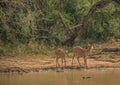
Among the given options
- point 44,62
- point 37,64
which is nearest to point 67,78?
point 37,64

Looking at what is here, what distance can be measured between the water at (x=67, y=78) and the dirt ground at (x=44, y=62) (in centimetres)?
89

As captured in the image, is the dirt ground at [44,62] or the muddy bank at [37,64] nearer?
the muddy bank at [37,64]

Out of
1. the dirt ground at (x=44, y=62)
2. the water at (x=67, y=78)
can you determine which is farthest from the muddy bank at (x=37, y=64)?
the water at (x=67, y=78)

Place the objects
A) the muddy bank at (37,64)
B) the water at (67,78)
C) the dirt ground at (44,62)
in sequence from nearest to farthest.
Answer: the water at (67,78), the muddy bank at (37,64), the dirt ground at (44,62)

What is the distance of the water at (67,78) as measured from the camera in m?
12.1

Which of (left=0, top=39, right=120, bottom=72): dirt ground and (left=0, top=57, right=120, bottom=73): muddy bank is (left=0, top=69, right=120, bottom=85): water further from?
(left=0, top=39, right=120, bottom=72): dirt ground

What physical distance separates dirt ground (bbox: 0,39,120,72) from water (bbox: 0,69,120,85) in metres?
0.89

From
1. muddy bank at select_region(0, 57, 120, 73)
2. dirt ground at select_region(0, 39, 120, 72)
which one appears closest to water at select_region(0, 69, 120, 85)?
muddy bank at select_region(0, 57, 120, 73)

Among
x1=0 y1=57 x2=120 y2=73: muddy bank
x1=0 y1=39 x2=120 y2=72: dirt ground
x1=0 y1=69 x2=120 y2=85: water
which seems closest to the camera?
x1=0 y1=69 x2=120 y2=85: water

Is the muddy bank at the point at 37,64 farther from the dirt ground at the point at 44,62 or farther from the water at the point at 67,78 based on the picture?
the water at the point at 67,78

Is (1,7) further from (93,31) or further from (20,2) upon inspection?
(93,31)

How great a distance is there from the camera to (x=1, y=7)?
16375 millimetres

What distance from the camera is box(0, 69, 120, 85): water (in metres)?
12.1

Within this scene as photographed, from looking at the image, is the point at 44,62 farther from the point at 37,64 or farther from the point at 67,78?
the point at 67,78
